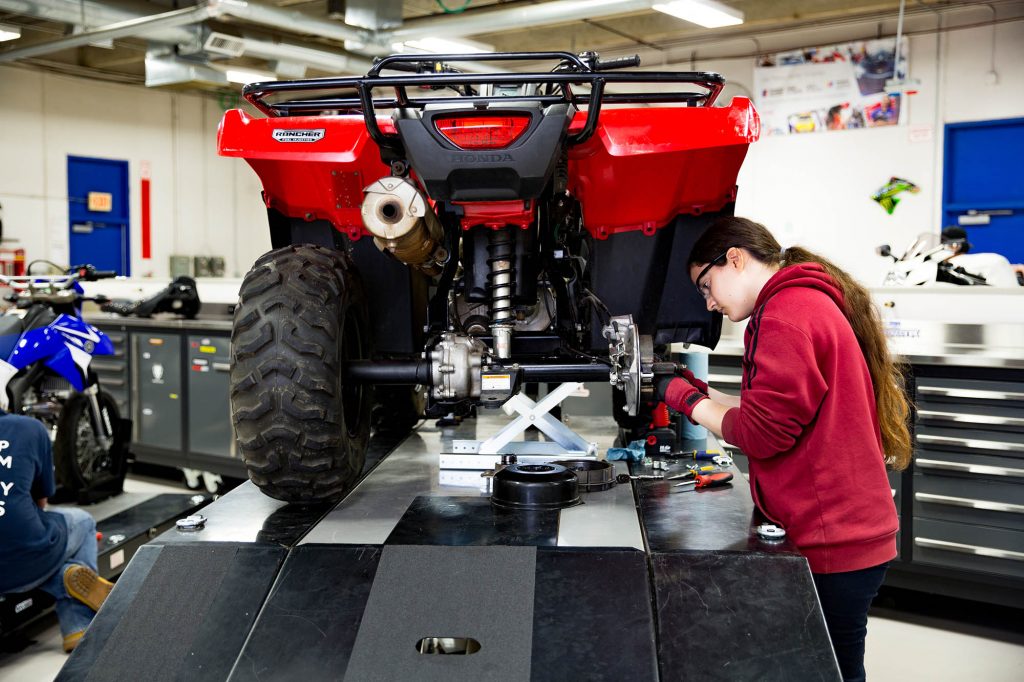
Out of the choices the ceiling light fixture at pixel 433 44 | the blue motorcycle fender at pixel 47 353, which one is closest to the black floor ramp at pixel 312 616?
the blue motorcycle fender at pixel 47 353

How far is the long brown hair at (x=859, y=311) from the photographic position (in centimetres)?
188

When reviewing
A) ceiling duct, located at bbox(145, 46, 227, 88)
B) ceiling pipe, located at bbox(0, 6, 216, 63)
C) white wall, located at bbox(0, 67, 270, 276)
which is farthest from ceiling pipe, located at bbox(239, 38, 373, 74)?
white wall, located at bbox(0, 67, 270, 276)

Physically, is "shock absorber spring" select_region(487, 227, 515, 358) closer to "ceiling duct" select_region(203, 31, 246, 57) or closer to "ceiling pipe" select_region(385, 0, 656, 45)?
"ceiling pipe" select_region(385, 0, 656, 45)

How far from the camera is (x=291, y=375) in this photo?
1859 mm

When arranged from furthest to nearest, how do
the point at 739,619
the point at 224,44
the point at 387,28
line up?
1. the point at 224,44
2. the point at 387,28
3. the point at 739,619

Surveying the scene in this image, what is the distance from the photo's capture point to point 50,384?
153 inches

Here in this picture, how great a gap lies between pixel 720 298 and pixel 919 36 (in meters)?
6.30

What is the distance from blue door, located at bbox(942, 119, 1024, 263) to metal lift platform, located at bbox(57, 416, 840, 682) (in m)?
6.16

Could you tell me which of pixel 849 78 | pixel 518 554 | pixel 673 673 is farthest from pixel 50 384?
pixel 849 78

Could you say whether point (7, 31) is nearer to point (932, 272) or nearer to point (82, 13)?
point (82, 13)

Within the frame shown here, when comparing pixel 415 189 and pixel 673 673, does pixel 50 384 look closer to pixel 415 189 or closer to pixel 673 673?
pixel 415 189

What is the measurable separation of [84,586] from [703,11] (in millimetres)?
5362

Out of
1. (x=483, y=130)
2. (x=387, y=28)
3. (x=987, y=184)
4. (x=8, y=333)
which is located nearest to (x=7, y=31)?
(x=387, y=28)

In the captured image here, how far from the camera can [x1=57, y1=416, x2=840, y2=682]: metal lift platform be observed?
150 centimetres
